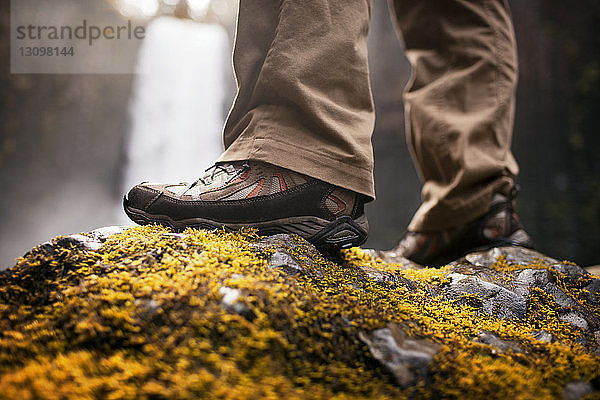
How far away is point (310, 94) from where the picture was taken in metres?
0.99

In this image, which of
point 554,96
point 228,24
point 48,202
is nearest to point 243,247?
point 554,96

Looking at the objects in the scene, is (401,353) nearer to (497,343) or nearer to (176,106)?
(497,343)

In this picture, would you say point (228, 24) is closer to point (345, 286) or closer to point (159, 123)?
point (159, 123)

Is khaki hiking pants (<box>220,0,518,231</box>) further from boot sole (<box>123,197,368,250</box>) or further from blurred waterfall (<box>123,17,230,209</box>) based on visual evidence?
blurred waterfall (<box>123,17,230,209</box>)

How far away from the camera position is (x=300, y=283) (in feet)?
2.67

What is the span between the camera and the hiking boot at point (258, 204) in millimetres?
1005

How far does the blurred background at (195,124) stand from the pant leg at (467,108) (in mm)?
3946

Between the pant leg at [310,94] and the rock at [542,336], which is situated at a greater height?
the pant leg at [310,94]

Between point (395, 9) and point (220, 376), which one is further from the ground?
point (395, 9)

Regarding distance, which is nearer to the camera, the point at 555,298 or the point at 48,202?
the point at 555,298

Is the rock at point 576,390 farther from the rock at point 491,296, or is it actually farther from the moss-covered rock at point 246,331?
the rock at point 491,296

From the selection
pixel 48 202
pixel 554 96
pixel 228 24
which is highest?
pixel 228 24

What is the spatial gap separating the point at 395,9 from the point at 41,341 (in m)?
1.67

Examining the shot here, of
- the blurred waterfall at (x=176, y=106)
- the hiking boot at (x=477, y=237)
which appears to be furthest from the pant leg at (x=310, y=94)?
the blurred waterfall at (x=176, y=106)
